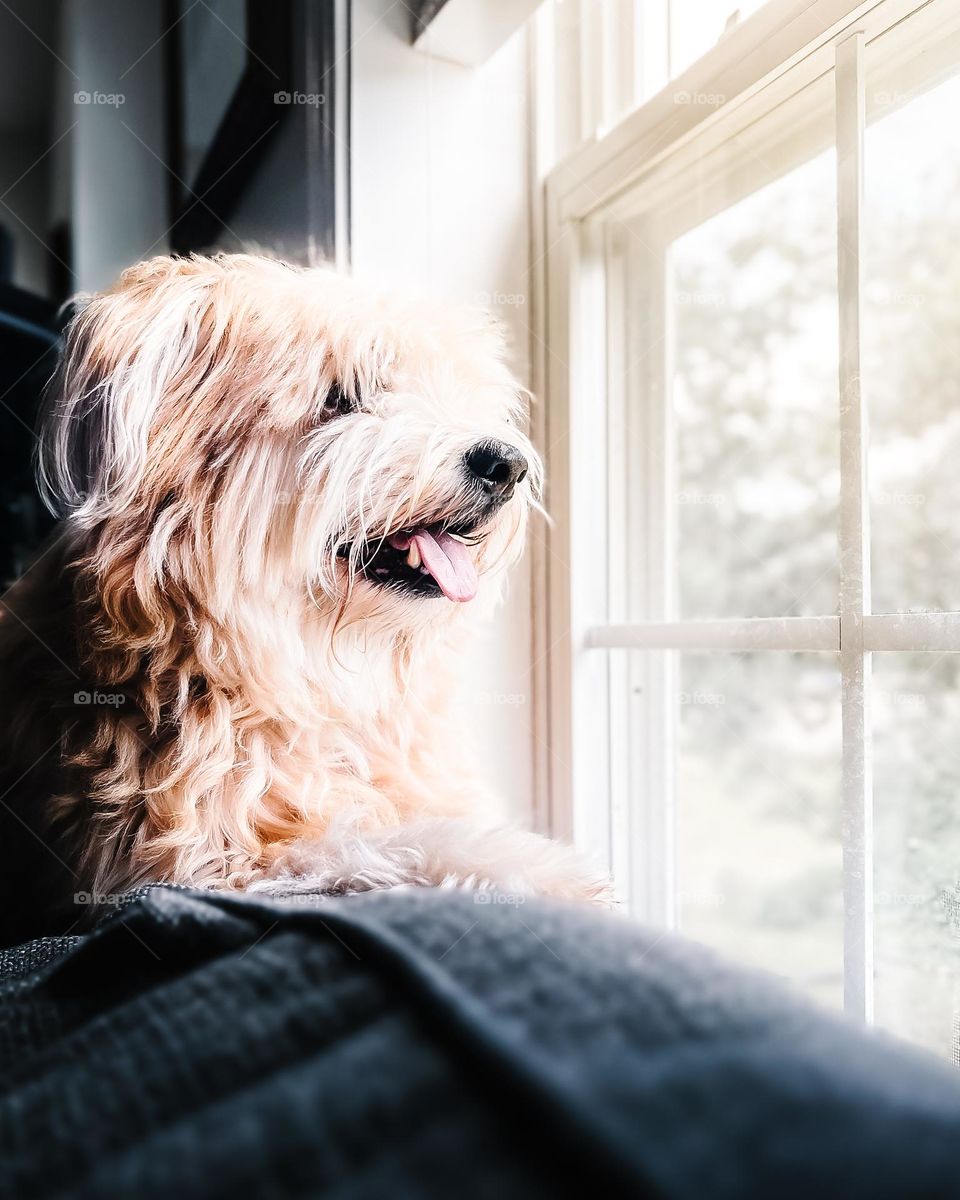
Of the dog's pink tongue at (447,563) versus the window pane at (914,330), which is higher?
the window pane at (914,330)

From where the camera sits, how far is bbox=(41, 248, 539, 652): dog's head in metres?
0.99

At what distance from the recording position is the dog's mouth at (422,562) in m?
1.08

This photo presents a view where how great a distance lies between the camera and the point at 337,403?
108 centimetres

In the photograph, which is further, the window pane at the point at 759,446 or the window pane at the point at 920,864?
the window pane at the point at 759,446

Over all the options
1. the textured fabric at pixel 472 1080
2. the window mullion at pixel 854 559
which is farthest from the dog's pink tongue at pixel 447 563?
the textured fabric at pixel 472 1080

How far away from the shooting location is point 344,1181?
33 centimetres

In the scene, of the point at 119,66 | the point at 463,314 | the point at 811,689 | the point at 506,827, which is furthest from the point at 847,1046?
the point at 811,689

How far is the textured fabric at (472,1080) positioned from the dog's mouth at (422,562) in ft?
1.97

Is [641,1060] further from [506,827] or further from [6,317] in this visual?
[6,317]

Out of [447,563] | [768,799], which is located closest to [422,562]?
[447,563]

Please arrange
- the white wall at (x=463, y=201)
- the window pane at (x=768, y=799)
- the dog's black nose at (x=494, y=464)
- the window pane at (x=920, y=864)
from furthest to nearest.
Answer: the window pane at (x=768, y=799)
the white wall at (x=463, y=201)
the dog's black nose at (x=494, y=464)
the window pane at (x=920, y=864)

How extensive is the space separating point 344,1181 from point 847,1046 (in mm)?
202

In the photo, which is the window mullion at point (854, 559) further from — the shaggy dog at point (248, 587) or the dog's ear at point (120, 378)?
the dog's ear at point (120, 378)

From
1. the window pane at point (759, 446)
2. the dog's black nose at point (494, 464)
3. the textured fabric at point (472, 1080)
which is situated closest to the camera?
the textured fabric at point (472, 1080)
